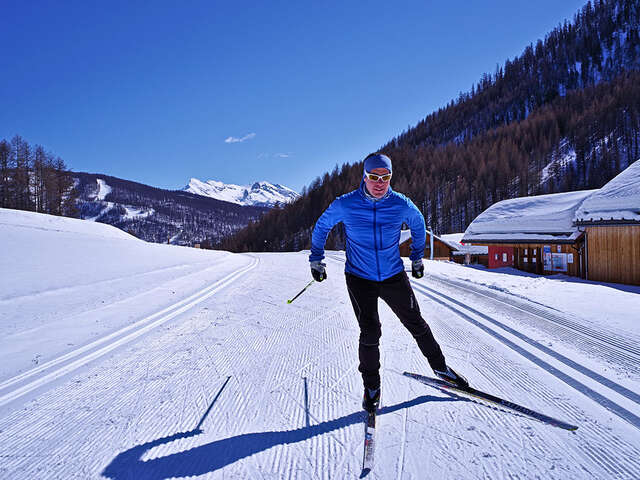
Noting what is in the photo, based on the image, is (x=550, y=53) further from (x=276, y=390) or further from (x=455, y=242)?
(x=276, y=390)

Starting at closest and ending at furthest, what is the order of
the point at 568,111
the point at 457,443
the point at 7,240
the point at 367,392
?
the point at 457,443
the point at 367,392
the point at 7,240
the point at 568,111

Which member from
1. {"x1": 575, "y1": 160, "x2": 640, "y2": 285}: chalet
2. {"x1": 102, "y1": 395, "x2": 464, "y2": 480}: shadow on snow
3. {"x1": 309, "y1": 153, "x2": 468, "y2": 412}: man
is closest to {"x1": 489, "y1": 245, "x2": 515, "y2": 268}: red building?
{"x1": 575, "y1": 160, "x2": 640, "y2": 285}: chalet

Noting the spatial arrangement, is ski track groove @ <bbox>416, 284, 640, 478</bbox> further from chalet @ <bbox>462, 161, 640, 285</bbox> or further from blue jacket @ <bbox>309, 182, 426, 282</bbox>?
chalet @ <bbox>462, 161, 640, 285</bbox>

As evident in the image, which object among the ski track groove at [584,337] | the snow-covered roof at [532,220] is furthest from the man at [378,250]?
the snow-covered roof at [532,220]

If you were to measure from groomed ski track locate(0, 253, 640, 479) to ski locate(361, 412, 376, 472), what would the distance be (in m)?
0.04

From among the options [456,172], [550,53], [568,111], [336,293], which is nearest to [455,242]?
[336,293]

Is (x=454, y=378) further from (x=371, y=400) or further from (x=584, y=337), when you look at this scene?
(x=584, y=337)

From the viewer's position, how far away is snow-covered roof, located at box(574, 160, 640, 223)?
1470 cm

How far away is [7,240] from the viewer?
1255 cm

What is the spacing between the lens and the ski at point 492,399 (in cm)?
206

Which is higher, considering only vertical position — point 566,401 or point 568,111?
point 568,111

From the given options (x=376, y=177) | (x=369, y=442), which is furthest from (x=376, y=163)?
(x=369, y=442)

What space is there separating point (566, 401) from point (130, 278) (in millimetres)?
10676

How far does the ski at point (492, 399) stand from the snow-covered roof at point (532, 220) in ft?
68.1
